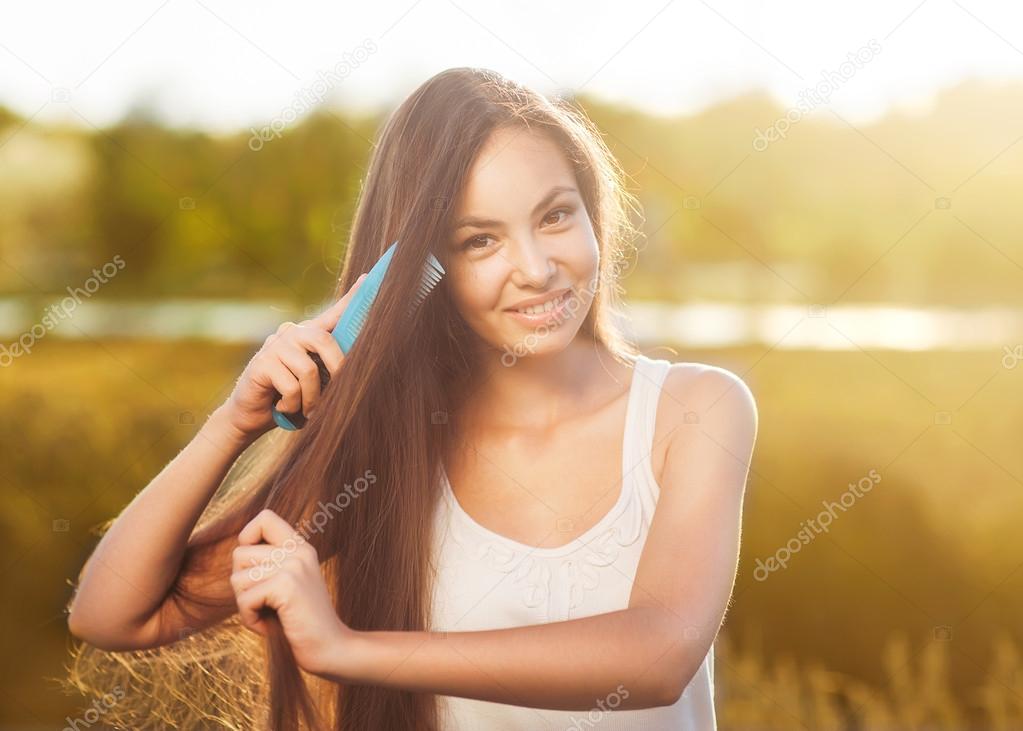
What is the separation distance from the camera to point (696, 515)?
5.19 ft

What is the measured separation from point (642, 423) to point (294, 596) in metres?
0.67

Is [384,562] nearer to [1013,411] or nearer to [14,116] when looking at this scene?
[1013,411]

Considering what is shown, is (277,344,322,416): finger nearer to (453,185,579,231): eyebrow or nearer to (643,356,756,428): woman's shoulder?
(453,185,579,231): eyebrow

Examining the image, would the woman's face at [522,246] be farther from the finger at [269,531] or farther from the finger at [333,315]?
the finger at [269,531]

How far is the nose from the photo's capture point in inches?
66.3

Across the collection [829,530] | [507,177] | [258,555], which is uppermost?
[829,530]

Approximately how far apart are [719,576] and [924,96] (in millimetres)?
3974

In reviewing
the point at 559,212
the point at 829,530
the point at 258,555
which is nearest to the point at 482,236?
the point at 559,212

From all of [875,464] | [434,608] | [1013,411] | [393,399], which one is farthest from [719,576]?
[1013,411]

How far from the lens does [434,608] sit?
5.94 feet

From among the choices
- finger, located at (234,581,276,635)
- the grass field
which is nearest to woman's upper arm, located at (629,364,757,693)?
finger, located at (234,581,276,635)

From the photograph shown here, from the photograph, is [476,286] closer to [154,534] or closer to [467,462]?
[467,462]

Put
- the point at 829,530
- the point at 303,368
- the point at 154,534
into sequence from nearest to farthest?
the point at 303,368
the point at 154,534
the point at 829,530

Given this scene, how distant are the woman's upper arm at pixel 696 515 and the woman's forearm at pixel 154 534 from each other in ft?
1.95
